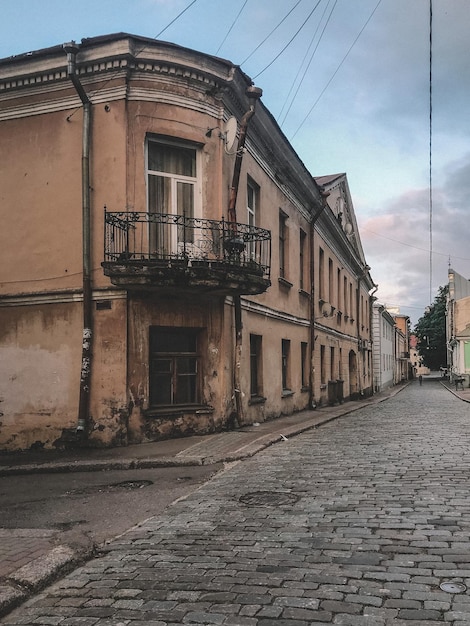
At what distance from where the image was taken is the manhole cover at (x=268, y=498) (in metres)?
6.45

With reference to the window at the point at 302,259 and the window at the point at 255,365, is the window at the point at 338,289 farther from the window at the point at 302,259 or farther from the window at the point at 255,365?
the window at the point at 255,365

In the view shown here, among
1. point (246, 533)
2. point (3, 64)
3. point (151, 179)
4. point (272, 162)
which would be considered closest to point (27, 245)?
point (151, 179)

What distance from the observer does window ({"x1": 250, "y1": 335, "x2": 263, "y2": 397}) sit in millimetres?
14594

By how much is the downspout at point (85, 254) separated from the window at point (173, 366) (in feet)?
4.06

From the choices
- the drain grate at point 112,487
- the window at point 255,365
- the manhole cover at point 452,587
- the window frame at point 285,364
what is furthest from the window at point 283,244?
the manhole cover at point 452,587

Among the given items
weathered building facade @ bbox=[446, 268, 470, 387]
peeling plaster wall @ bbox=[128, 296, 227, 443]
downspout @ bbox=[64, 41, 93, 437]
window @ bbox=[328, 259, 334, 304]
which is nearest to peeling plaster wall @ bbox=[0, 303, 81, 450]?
downspout @ bbox=[64, 41, 93, 437]

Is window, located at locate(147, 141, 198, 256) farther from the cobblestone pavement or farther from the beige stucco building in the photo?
the cobblestone pavement

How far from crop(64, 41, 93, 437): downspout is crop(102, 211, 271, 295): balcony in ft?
1.39

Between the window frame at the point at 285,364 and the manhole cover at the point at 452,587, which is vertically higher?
the window frame at the point at 285,364

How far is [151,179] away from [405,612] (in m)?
9.61

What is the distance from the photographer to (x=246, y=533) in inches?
210

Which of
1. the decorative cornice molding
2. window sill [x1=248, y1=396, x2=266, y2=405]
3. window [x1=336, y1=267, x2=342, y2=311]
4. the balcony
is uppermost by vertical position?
window [x1=336, y1=267, x2=342, y2=311]

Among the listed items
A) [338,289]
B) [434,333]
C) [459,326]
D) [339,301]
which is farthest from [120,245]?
[434,333]

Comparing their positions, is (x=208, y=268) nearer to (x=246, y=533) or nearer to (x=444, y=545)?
(x=246, y=533)
